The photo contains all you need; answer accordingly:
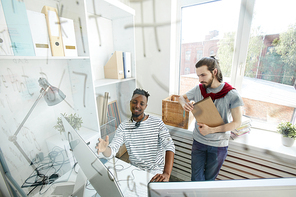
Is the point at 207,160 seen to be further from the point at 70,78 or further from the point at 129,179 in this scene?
the point at 70,78

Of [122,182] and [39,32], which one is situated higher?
[39,32]

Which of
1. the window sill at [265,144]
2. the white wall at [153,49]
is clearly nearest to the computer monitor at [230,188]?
the white wall at [153,49]

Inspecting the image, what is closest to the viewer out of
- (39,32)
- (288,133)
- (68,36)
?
(39,32)

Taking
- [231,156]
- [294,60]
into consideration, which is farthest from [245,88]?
[231,156]

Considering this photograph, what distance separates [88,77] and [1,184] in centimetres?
49

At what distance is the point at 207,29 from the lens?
0.59 meters

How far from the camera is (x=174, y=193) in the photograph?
18 centimetres

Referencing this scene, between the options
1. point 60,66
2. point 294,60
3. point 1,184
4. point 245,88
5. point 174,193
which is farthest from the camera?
point 245,88

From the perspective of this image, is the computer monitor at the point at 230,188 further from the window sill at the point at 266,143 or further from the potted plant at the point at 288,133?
the potted plant at the point at 288,133

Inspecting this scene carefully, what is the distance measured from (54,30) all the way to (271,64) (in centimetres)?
105

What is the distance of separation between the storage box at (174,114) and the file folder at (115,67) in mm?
423

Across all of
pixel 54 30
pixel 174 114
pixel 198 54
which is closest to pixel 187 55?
pixel 198 54

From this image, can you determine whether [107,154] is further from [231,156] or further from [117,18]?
[231,156]

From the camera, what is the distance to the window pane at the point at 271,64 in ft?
2.00
